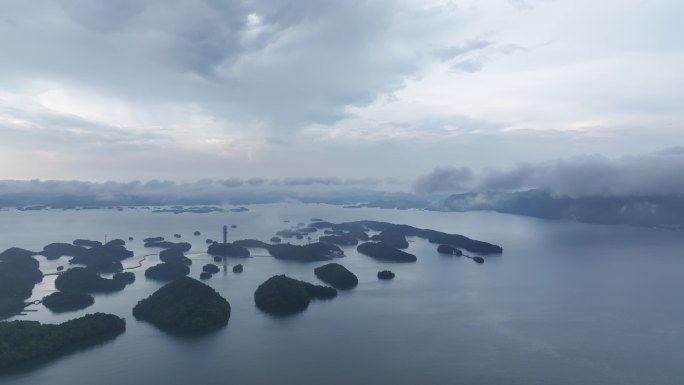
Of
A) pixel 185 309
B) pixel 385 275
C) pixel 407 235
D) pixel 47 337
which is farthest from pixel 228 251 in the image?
pixel 407 235

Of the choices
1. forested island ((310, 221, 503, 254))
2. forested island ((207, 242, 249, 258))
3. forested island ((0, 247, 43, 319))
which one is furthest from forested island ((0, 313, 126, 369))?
forested island ((310, 221, 503, 254))

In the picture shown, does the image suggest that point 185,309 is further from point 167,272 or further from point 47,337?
point 167,272

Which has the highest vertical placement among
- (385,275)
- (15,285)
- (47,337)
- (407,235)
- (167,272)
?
→ (15,285)

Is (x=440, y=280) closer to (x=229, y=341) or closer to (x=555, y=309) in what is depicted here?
(x=555, y=309)

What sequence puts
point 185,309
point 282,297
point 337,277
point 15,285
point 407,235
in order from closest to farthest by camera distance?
point 185,309
point 282,297
point 15,285
point 337,277
point 407,235

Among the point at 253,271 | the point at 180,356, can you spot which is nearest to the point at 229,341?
the point at 180,356

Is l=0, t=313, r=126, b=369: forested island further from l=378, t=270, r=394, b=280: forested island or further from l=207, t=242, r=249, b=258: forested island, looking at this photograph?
l=207, t=242, r=249, b=258: forested island

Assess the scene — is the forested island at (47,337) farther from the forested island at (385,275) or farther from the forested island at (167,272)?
the forested island at (385,275)
